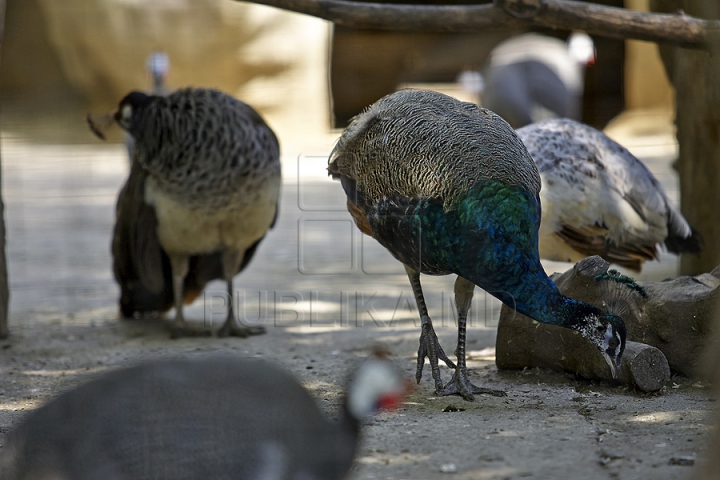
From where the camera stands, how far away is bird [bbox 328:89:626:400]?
2.80 metres

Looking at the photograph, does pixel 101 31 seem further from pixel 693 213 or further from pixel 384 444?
pixel 384 444

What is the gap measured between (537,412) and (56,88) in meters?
11.7

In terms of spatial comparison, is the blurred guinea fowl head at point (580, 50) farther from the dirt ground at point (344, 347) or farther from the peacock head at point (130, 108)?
the peacock head at point (130, 108)

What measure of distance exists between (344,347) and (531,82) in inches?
189

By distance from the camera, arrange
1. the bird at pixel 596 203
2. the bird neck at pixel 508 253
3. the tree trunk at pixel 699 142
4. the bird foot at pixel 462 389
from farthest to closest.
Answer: the tree trunk at pixel 699 142 → the bird at pixel 596 203 → the bird foot at pixel 462 389 → the bird neck at pixel 508 253

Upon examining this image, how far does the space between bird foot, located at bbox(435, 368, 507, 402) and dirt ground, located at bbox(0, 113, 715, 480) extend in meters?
0.04

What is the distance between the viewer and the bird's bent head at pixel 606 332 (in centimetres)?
282

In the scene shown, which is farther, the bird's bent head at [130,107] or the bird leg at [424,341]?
the bird's bent head at [130,107]

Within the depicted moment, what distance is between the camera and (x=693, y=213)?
176 inches

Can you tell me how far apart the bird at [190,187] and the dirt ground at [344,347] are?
1.35 feet

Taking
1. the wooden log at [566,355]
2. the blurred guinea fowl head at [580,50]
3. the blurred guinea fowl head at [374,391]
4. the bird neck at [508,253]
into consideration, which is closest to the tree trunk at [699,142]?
the wooden log at [566,355]

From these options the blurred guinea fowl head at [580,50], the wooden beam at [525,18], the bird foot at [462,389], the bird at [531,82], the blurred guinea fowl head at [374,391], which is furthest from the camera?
the blurred guinea fowl head at [580,50]

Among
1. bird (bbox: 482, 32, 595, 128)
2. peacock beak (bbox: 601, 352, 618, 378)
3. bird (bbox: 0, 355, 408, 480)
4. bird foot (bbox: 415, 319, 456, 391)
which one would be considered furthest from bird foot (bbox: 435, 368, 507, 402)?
bird (bbox: 482, 32, 595, 128)

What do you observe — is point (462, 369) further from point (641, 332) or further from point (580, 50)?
point (580, 50)
